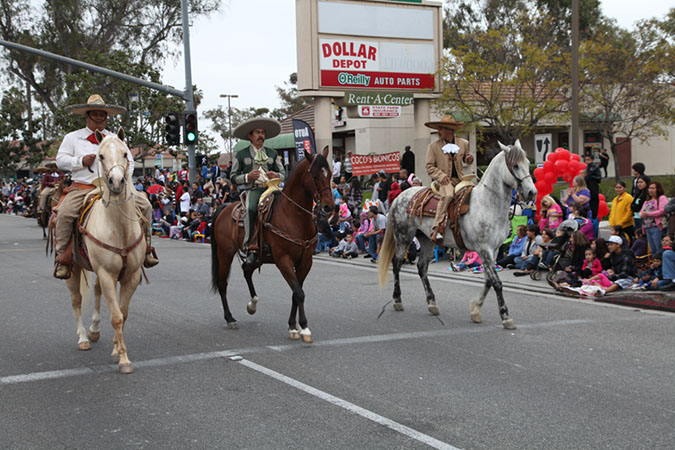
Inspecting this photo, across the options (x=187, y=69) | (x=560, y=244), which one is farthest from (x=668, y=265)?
(x=187, y=69)

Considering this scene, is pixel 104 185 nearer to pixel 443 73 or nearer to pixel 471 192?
pixel 471 192

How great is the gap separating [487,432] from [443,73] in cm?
2298

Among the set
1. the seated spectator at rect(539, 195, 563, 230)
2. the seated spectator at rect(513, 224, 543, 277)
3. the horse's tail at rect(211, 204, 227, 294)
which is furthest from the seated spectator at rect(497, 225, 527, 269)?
the horse's tail at rect(211, 204, 227, 294)

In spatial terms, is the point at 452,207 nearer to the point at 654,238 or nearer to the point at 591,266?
the point at 591,266

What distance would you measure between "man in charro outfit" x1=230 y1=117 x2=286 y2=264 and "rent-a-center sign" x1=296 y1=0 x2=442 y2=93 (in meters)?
15.1

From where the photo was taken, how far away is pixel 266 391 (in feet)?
20.2

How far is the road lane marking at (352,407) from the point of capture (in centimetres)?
494

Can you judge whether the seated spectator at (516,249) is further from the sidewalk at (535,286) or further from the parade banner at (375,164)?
the parade banner at (375,164)

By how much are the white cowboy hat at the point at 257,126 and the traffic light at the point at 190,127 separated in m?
15.5

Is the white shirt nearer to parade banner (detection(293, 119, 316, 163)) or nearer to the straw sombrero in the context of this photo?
the straw sombrero

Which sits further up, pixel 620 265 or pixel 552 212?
pixel 552 212

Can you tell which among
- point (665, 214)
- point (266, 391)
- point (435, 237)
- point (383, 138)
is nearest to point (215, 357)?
point (266, 391)

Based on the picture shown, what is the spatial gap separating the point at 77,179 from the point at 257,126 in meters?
2.38

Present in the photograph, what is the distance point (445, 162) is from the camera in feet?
33.6
